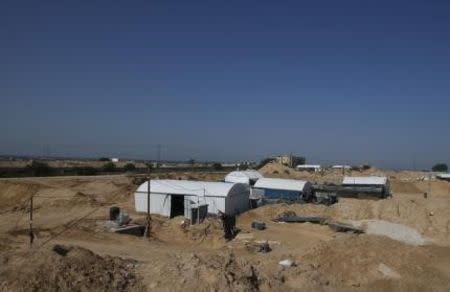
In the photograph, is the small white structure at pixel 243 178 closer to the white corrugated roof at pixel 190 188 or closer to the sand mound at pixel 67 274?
the white corrugated roof at pixel 190 188

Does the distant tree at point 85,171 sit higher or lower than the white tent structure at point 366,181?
lower

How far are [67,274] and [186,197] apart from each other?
22540mm

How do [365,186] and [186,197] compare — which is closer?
[186,197]

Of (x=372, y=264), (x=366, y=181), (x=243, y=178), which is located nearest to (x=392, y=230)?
(x=372, y=264)

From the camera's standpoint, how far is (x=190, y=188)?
36.2m

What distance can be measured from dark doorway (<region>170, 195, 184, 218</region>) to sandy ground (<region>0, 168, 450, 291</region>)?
287cm

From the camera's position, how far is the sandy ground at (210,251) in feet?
44.2

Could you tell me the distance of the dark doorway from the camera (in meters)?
35.7

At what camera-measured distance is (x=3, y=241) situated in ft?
76.3

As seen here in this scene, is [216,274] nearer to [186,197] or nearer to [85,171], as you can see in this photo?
[186,197]

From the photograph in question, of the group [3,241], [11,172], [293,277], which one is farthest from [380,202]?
[11,172]

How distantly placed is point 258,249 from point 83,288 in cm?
1343

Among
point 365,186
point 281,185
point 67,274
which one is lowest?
point 365,186

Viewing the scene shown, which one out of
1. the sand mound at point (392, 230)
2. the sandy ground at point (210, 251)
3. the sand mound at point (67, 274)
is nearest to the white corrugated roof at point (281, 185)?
the sandy ground at point (210, 251)
